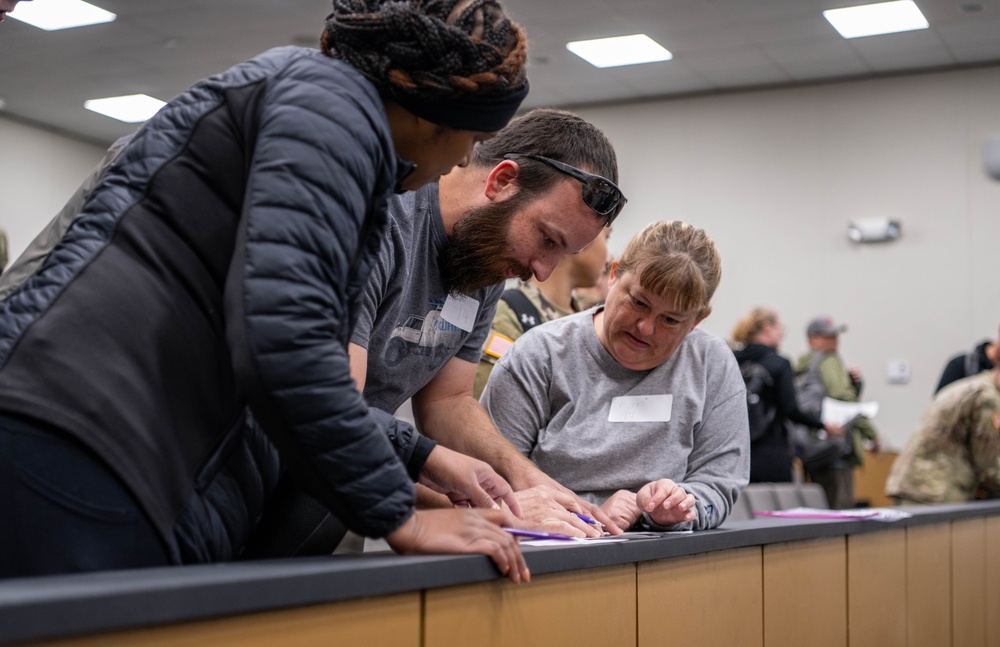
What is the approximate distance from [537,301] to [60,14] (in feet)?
18.6

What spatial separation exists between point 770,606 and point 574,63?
6951 mm

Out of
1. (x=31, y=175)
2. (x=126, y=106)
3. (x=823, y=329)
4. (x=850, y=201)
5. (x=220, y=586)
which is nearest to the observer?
(x=220, y=586)

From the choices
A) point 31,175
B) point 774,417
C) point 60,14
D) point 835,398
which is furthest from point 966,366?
point 31,175

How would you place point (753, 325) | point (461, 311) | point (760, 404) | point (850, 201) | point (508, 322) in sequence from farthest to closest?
point (850, 201) < point (753, 325) < point (760, 404) < point (508, 322) < point (461, 311)

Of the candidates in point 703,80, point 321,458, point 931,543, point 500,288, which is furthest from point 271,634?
point 703,80

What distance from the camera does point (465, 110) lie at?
117cm

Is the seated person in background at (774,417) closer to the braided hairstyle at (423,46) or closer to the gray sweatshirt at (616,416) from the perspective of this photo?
the gray sweatshirt at (616,416)

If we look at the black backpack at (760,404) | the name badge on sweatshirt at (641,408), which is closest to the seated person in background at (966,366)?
the black backpack at (760,404)

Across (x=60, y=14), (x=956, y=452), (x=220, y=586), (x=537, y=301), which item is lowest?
(x=956, y=452)

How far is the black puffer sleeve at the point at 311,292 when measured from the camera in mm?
976

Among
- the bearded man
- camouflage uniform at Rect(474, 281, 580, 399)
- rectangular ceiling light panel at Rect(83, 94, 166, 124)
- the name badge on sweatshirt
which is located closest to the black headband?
the bearded man

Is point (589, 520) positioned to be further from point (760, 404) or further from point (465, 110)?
point (760, 404)

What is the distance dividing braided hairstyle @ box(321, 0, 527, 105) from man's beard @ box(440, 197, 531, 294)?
669mm

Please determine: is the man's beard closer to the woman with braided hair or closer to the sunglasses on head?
the sunglasses on head
